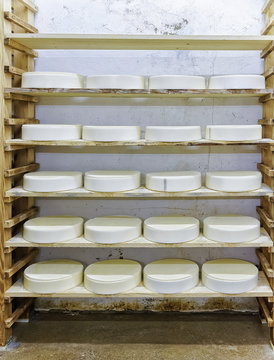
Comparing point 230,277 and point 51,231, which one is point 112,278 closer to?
point 51,231

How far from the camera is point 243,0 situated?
95.7 inches

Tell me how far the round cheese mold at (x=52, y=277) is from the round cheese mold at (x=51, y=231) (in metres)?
0.23

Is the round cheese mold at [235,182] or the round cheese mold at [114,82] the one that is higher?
the round cheese mold at [114,82]

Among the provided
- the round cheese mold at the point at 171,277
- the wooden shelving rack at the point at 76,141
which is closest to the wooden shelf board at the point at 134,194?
the wooden shelving rack at the point at 76,141

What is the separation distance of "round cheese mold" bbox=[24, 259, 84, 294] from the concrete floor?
1.23 ft

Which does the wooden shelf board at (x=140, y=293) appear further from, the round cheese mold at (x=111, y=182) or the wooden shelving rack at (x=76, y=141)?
the round cheese mold at (x=111, y=182)

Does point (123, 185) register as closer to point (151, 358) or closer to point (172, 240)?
point (172, 240)

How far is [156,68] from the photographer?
2.46 m

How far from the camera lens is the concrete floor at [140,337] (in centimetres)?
214

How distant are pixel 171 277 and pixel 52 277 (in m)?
0.75

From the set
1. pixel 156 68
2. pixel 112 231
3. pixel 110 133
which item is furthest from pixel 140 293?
pixel 156 68

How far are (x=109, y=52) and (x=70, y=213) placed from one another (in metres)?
1.19

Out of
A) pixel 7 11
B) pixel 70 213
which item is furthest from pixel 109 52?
pixel 70 213

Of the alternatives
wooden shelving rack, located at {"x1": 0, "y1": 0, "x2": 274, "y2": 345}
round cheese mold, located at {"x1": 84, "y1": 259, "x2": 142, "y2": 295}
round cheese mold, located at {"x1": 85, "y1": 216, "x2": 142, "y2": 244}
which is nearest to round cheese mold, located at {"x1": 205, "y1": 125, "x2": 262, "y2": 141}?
wooden shelving rack, located at {"x1": 0, "y1": 0, "x2": 274, "y2": 345}
